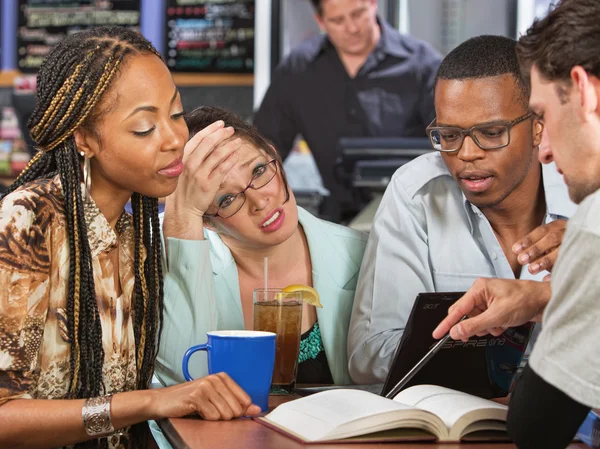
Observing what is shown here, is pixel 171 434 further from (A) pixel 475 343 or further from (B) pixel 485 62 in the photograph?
(B) pixel 485 62

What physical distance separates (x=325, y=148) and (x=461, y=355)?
331 cm

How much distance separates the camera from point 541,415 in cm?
111

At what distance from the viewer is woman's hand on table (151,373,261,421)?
54.5 inches

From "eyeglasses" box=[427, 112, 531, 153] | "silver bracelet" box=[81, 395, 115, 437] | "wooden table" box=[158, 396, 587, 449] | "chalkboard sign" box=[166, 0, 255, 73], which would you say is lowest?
"silver bracelet" box=[81, 395, 115, 437]

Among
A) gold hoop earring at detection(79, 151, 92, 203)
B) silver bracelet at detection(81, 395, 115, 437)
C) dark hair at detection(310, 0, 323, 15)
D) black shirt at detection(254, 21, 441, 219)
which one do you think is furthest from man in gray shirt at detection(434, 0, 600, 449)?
dark hair at detection(310, 0, 323, 15)

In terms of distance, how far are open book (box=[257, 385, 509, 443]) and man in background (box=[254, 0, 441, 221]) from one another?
10.9ft

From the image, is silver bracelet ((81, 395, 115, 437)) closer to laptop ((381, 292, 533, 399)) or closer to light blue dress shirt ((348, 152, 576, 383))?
laptop ((381, 292, 533, 399))

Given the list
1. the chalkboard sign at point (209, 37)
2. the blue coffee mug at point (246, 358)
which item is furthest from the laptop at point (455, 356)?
the chalkboard sign at point (209, 37)

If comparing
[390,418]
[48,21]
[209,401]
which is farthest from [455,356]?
[48,21]

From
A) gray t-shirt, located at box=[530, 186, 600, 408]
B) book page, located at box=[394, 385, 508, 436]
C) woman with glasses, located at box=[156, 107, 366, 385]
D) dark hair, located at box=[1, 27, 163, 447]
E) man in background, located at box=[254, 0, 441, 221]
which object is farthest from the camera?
man in background, located at box=[254, 0, 441, 221]

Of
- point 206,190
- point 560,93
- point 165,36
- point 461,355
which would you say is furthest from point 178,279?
point 165,36

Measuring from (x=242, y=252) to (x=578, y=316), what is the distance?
3.75 ft

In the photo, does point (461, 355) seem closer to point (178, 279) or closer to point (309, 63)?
point (178, 279)

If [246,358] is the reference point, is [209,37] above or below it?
above
